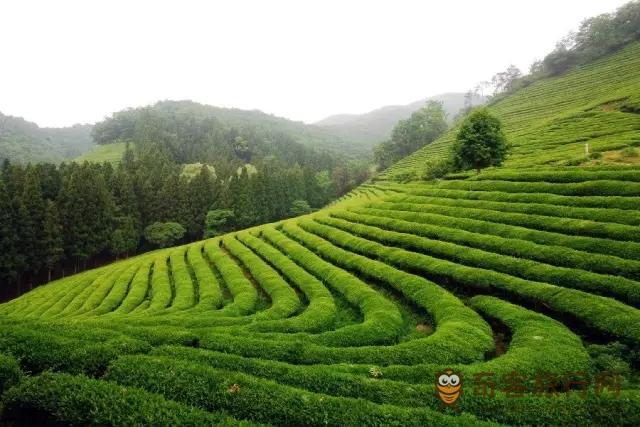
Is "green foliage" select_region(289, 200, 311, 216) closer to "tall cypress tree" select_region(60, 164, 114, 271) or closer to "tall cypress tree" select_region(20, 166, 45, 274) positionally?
"tall cypress tree" select_region(60, 164, 114, 271)

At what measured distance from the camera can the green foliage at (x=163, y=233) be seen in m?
57.3

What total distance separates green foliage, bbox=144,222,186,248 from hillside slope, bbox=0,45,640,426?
20.8 meters

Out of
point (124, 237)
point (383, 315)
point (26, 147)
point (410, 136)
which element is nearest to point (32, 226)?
point (124, 237)

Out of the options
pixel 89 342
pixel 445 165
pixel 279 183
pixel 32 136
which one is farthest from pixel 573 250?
pixel 32 136

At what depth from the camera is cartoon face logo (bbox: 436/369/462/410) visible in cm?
925

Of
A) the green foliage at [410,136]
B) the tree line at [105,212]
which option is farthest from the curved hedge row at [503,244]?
the green foliage at [410,136]

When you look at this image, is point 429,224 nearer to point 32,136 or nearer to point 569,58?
point 569,58

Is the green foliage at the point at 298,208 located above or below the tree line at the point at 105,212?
below

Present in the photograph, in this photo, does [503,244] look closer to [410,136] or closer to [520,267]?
[520,267]

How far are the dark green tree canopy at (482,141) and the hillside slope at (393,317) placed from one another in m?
3.73

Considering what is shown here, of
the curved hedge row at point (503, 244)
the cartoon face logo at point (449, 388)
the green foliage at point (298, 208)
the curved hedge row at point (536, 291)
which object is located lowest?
the green foliage at point (298, 208)

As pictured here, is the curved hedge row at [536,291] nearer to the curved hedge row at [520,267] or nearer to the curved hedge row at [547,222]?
the curved hedge row at [520,267]

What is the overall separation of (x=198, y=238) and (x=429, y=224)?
5027 cm

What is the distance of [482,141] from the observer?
122ft
